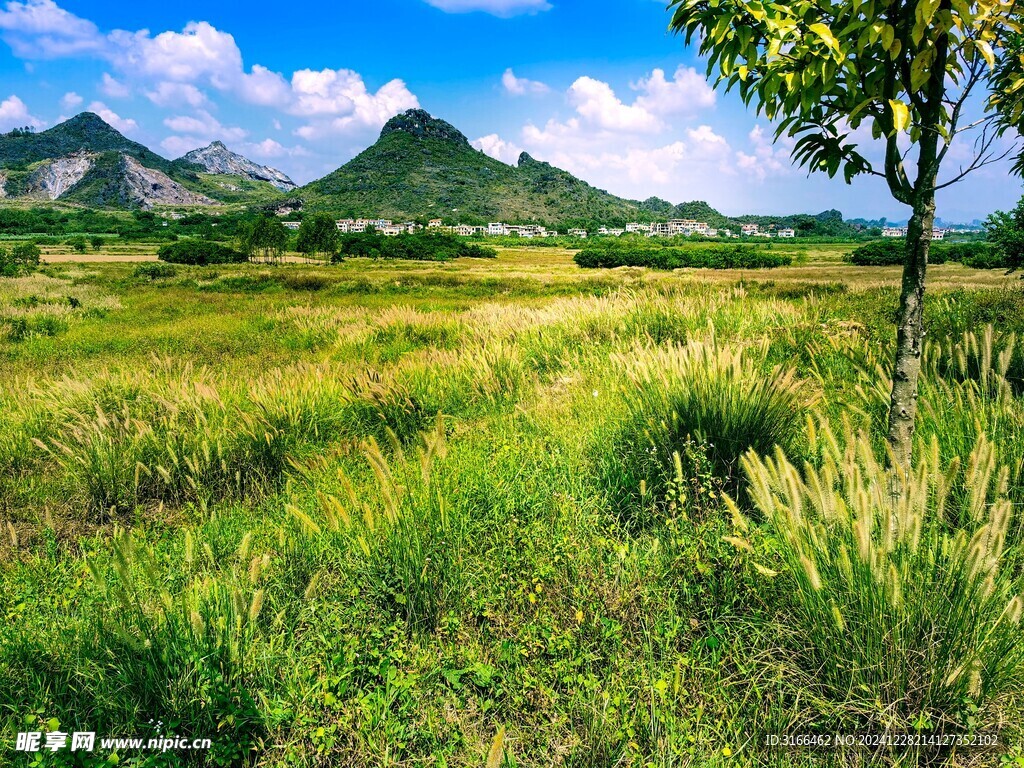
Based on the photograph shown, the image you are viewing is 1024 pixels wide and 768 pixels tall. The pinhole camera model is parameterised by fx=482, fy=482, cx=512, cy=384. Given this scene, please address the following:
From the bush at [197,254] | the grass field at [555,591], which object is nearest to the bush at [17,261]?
the bush at [197,254]

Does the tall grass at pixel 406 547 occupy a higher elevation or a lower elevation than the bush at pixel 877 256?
lower

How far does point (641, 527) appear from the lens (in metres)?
2.91

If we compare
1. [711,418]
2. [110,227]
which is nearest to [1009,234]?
[711,418]

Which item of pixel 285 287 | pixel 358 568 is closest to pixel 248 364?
pixel 358 568

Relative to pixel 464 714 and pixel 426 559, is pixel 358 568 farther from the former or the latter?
pixel 464 714

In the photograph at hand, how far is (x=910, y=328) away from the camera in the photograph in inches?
94.0

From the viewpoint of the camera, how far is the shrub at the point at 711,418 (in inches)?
126

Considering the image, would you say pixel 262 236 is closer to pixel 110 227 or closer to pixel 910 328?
pixel 910 328

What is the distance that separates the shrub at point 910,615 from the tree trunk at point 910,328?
27.4 inches

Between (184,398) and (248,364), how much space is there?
6.35m

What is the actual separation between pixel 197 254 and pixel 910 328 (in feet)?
272

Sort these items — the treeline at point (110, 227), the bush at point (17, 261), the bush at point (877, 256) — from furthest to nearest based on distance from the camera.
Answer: the treeline at point (110, 227) → the bush at point (877, 256) → the bush at point (17, 261)

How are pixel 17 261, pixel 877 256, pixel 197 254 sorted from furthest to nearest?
pixel 877 256, pixel 197 254, pixel 17 261

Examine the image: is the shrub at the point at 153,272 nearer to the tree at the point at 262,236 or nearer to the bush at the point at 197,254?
the bush at the point at 197,254
